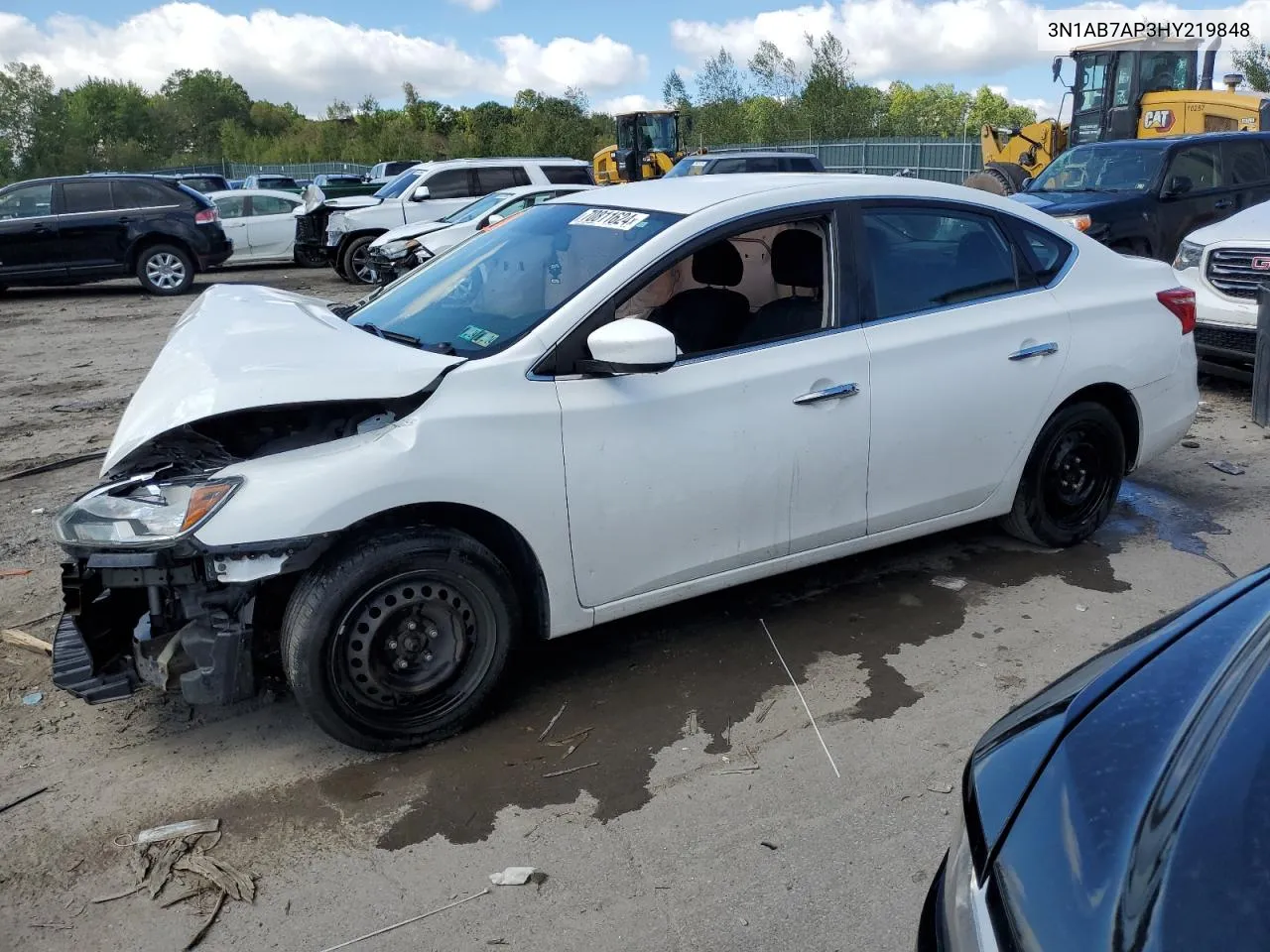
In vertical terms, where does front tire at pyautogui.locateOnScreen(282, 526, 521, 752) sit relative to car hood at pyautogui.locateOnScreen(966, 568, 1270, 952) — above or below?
below

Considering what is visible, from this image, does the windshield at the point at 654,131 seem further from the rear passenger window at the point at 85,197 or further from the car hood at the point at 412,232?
the rear passenger window at the point at 85,197

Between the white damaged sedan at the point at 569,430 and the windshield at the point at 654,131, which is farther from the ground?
the windshield at the point at 654,131

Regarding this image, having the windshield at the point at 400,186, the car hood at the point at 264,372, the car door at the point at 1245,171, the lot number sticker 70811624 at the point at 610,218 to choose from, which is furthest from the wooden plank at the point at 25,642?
the windshield at the point at 400,186

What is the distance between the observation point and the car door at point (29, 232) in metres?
14.9

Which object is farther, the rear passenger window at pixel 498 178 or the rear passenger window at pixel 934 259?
the rear passenger window at pixel 498 178

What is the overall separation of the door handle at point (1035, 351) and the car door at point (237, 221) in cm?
1752

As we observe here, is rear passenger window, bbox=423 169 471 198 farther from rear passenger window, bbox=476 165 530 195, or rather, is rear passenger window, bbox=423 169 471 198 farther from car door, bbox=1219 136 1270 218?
car door, bbox=1219 136 1270 218

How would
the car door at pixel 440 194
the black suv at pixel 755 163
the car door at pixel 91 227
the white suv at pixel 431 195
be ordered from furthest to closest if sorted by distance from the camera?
the black suv at pixel 755 163 → the car door at pixel 440 194 → the white suv at pixel 431 195 → the car door at pixel 91 227

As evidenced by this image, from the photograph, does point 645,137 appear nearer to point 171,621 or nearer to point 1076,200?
point 1076,200

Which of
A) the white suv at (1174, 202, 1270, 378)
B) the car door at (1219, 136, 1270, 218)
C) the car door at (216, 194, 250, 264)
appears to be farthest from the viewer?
the car door at (216, 194, 250, 264)

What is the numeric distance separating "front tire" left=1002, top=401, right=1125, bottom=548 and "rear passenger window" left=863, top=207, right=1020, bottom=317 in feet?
2.32

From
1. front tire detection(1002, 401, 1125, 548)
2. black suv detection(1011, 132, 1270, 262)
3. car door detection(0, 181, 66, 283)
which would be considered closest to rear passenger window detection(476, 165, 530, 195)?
car door detection(0, 181, 66, 283)

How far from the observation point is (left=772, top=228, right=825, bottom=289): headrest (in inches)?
164

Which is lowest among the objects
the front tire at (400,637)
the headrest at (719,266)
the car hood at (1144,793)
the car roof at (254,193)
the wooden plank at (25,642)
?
the wooden plank at (25,642)
